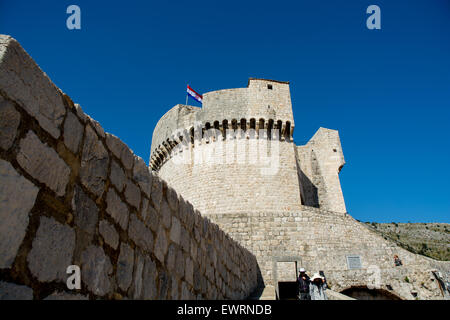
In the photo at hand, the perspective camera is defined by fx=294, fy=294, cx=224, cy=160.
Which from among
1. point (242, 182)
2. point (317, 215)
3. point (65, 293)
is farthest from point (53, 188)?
point (242, 182)

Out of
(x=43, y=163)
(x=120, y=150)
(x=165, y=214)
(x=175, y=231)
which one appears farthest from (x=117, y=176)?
(x=175, y=231)

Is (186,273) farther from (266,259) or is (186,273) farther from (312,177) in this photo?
(312,177)

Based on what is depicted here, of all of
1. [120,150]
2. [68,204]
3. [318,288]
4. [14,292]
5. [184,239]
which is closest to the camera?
[14,292]

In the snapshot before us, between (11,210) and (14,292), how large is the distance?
12.1 inches

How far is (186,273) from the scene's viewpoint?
296 centimetres

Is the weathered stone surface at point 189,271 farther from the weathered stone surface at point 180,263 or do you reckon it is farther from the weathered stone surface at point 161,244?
the weathered stone surface at point 161,244

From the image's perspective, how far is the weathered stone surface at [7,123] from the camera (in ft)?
3.73

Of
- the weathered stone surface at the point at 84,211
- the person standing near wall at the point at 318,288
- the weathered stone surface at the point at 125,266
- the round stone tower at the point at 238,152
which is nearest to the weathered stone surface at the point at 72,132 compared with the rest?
the weathered stone surface at the point at 84,211

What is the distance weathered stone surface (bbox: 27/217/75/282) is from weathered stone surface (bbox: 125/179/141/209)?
62cm

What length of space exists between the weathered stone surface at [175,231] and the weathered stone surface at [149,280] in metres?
0.43

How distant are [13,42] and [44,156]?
1.61 ft

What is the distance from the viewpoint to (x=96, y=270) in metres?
1.65

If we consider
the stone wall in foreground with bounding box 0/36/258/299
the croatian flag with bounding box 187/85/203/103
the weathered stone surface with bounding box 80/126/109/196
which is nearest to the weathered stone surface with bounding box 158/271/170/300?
the stone wall in foreground with bounding box 0/36/258/299

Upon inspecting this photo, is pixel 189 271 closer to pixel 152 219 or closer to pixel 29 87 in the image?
pixel 152 219
